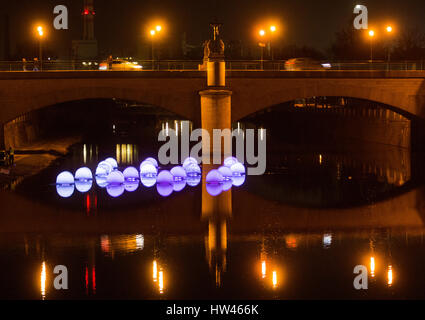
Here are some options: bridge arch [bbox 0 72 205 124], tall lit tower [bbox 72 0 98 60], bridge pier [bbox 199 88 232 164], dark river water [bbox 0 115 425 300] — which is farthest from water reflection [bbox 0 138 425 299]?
tall lit tower [bbox 72 0 98 60]

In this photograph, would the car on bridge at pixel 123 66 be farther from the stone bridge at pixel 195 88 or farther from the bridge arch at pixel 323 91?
the bridge arch at pixel 323 91

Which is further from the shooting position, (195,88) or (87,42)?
(87,42)

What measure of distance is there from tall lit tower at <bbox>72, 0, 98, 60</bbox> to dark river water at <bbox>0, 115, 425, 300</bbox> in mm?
76501

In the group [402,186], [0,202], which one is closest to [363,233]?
[402,186]

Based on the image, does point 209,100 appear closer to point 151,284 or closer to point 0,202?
point 0,202

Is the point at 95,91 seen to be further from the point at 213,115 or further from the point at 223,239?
the point at 223,239

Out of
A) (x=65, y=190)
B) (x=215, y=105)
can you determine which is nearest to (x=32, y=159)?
(x=215, y=105)

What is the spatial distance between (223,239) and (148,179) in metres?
16.6

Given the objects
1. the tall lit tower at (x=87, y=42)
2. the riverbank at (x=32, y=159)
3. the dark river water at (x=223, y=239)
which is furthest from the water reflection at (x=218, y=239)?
the tall lit tower at (x=87, y=42)

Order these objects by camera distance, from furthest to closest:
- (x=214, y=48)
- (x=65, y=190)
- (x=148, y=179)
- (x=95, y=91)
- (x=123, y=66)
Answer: (x=123, y=66), (x=214, y=48), (x=95, y=91), (x=148, y=179), (x=65, y=190)

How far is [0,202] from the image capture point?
114ft

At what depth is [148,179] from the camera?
139ft
